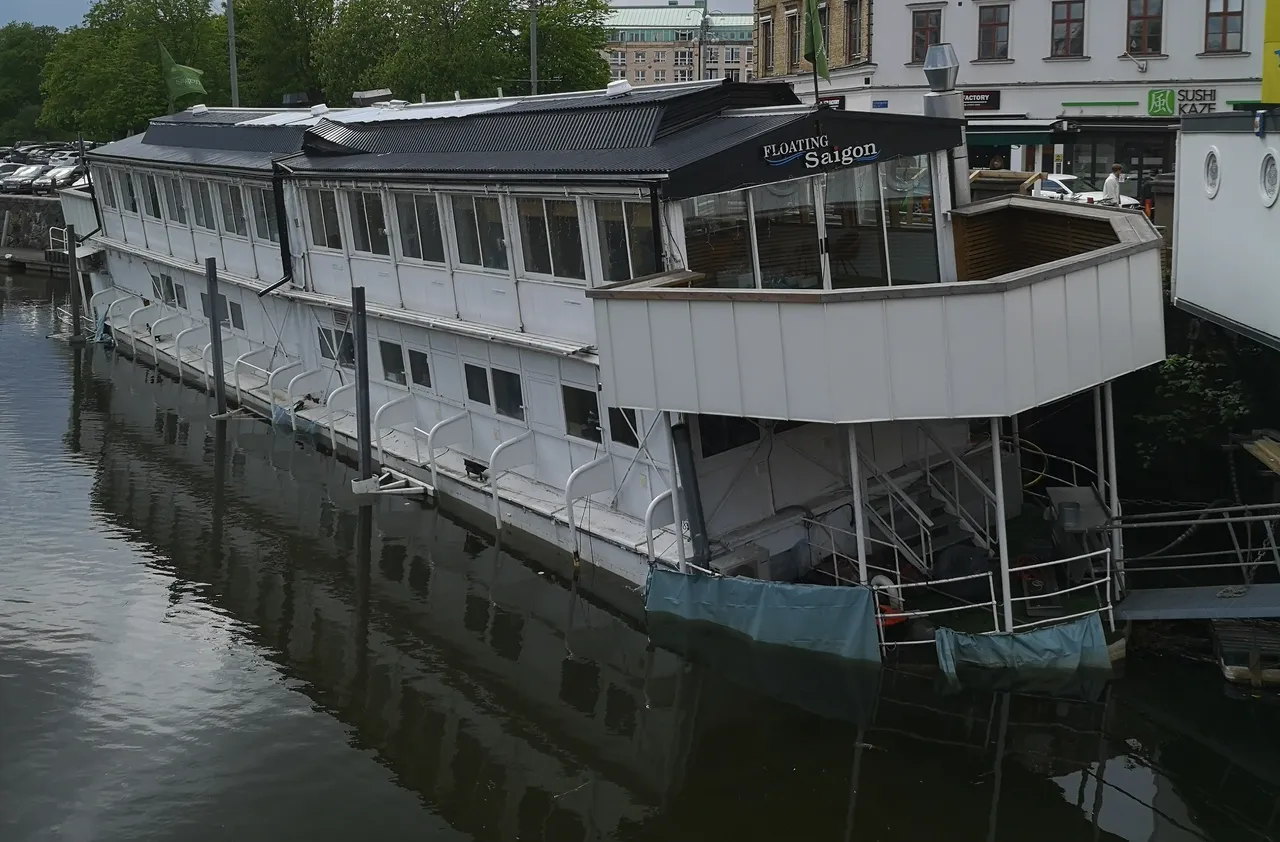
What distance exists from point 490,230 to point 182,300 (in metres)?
18.9

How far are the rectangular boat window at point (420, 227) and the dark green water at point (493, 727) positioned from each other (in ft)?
17.2

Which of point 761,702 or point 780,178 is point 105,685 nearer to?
point 761,702

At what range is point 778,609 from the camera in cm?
1675

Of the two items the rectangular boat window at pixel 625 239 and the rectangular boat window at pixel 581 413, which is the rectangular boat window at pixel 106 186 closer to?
the rectangular boat window at pixel 581 413

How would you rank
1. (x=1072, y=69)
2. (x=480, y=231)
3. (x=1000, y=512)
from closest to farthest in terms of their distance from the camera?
(x=1000, y=512) → (x=480, y=231) → (x=1072, y=69)

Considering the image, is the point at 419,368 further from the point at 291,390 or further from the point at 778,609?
the point at 778,609

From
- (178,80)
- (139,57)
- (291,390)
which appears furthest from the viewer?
(139,57)

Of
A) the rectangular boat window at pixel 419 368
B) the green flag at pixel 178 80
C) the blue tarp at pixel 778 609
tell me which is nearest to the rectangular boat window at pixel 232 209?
the rectangular boat window at pixel 419 368

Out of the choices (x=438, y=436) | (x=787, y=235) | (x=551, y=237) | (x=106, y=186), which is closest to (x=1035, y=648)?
(x=787, y=235)

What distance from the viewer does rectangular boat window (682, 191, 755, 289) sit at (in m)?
17.2

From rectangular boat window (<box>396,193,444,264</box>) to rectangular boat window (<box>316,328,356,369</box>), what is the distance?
3.96 metres

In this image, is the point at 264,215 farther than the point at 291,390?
Yes

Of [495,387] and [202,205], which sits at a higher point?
[202,205]

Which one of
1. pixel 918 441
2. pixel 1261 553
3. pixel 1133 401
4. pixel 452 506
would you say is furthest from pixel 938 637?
pixel 452 506
